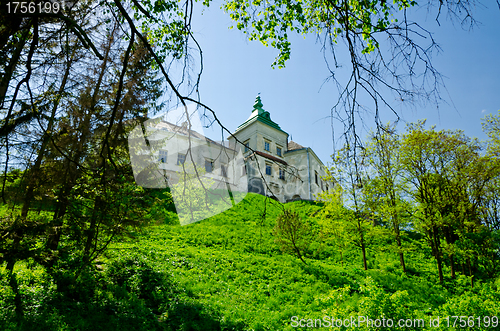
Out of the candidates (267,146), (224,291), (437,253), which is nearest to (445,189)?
(437,253)

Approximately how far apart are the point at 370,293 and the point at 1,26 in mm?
6928

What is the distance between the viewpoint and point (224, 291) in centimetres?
762

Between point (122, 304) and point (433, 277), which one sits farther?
point (433, 277)

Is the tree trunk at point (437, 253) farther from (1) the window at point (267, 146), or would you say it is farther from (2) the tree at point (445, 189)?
Answer: (1) the window at point (267, 146)

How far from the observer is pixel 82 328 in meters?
4.56

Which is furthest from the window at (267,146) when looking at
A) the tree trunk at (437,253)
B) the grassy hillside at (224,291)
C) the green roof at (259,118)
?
the tree trunk at (437,253)

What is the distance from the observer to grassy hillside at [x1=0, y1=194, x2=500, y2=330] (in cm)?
493

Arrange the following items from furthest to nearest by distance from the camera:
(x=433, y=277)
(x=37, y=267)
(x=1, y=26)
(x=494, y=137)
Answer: (x=494, y=137) → (x=433, y=277) → (x=37, y=267) → (x=1, y=26)

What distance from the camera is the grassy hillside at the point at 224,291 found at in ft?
16.2

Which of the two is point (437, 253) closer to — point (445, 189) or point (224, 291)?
point (445, 189)

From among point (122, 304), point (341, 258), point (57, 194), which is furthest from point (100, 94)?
point (341, 258)

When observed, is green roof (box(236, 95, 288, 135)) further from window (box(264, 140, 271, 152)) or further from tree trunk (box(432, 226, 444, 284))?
tree trunk (box(432, 226, 444, 284))

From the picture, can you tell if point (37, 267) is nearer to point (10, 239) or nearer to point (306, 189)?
point (10, 239)

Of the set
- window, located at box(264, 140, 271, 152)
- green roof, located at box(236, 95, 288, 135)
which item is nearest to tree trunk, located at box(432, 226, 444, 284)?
window, located at box(264, 140, 271, 152)
